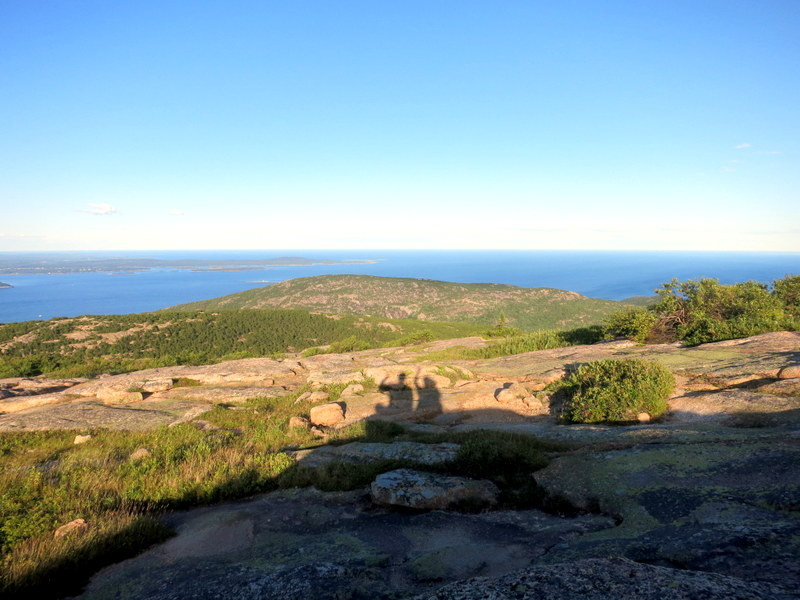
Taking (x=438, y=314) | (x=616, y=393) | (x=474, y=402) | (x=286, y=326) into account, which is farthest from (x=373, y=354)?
(x=438, y=314)

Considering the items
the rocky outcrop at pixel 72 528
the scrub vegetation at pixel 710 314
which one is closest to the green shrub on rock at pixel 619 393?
the scrub vegetation at pixel 710 314

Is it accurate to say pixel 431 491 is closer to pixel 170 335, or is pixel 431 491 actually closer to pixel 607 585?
pixel 607 585

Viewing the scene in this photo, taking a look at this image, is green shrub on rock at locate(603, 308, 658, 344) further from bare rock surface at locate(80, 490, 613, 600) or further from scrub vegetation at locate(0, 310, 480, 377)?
scrub vegetation at locate(0, 310, 480, 377)

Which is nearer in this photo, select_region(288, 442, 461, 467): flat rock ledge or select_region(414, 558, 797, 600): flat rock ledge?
select_region(414, 558, 797, 600): flat rock ledge

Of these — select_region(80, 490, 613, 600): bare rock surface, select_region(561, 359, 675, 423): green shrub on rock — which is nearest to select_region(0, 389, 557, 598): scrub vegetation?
select_region(80, 490, 613, 600): bare rock surface

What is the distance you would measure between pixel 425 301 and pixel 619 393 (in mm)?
134079

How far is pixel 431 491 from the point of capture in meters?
6.93

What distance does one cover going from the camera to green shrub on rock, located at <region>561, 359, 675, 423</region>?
10562mm

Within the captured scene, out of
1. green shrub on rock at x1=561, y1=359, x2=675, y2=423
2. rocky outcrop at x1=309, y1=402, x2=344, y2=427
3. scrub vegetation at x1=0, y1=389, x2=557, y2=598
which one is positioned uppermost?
green shrub on rock at x1=561, y1=359, x2=675, y2=423

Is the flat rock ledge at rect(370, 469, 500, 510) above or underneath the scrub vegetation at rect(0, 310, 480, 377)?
above

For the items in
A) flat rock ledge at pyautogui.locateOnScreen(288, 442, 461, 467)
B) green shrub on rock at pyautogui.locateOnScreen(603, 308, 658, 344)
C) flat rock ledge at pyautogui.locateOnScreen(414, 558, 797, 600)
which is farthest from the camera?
green shrub on rock at pyautogui.locateOnScreen(603, 308, 658, 344)

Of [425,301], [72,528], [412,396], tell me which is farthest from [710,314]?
[425,301]

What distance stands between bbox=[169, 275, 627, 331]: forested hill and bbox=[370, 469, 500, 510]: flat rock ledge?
105 meters

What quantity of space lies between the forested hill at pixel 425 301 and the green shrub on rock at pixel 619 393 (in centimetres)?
9866
